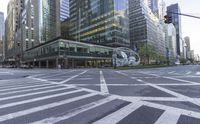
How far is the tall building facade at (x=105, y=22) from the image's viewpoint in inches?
3728

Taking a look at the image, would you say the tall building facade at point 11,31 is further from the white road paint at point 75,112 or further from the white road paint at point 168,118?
the white road paint at point 168,118

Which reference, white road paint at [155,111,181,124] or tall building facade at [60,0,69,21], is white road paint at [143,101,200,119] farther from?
tall building facade at [60,0,69,21]

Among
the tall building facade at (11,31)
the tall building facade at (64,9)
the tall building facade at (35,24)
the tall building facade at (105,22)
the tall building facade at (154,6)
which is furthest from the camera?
the tall building facade at (154,6)

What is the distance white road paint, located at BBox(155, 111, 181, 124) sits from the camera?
502cm

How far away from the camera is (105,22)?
98625mm

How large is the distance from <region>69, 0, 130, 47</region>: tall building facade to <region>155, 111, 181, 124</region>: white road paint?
81097 millimetres

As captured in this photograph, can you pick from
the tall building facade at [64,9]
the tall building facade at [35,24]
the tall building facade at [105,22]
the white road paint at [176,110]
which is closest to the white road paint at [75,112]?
the white road paint at [176,110]

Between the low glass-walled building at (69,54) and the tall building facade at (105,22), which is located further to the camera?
the tall building facade at (105,22)

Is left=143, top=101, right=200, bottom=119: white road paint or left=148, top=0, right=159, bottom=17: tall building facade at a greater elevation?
left=148, top=0, right=159, bottom=17: tall building facade

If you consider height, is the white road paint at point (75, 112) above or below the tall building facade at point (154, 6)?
below

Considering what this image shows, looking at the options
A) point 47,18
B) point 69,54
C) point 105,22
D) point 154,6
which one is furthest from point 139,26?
point 69,54

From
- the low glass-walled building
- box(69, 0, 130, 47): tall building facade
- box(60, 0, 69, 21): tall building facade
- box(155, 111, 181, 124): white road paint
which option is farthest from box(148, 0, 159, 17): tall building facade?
box(155, 111, 181, 124): white road paint

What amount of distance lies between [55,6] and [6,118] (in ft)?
421

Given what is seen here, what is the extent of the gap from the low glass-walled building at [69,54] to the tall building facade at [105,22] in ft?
43.6
